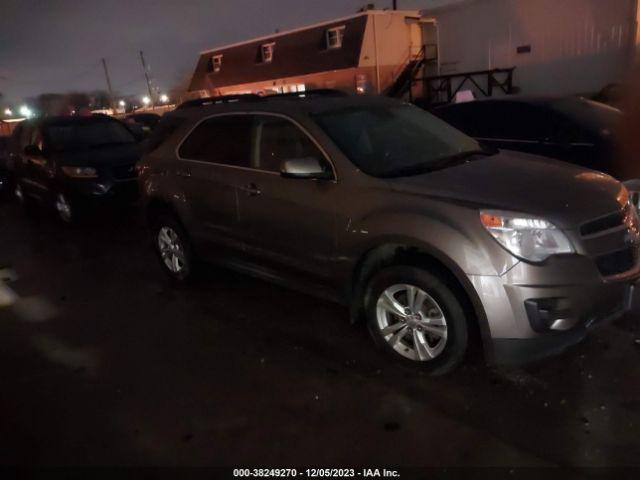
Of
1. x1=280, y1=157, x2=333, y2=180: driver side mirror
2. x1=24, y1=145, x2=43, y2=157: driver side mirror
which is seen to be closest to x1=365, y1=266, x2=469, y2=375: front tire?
x1=280, y1=157, x2=333, y2=180: driver side mirror

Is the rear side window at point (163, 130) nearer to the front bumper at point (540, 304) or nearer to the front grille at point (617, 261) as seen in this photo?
the front bumper at point (540, 304)

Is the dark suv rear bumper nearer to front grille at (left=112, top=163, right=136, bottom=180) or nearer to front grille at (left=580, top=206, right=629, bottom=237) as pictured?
front grille at (left=580, top=206, right=629, bottom=237)

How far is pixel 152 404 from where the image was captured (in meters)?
3.54

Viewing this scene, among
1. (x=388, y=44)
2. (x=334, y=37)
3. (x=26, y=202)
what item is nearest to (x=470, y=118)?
(x=26, y=202)

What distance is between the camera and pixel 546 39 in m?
17.1

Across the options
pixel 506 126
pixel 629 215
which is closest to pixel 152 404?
pixel 629 215

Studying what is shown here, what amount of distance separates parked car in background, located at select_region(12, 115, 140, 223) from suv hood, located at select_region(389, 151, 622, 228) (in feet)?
20.7

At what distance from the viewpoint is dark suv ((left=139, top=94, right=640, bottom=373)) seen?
312 cm

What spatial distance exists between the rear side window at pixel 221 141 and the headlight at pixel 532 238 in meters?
2.29

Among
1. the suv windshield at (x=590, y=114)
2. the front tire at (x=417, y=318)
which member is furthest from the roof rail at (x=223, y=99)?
the suv windshield at (x=590, y=114)

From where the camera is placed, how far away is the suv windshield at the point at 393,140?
3.93 m

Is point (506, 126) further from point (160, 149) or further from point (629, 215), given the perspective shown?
point (160, 149)

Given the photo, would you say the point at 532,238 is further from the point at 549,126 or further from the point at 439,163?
the point at 549,126

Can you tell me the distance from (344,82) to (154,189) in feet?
73.4
